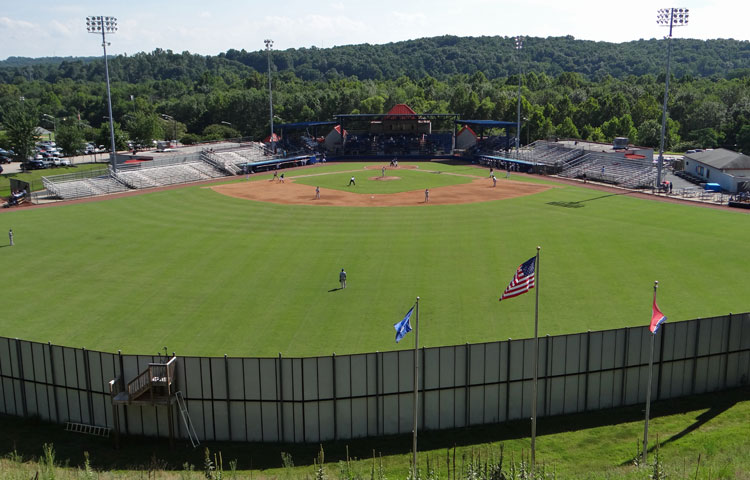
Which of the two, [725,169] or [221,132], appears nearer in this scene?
[725,169]

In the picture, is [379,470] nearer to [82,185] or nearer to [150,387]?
[150,387]

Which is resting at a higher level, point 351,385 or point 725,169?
point 725,169

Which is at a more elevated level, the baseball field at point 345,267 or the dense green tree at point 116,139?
→ the dense green tree at point 116,139

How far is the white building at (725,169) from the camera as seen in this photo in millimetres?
65750

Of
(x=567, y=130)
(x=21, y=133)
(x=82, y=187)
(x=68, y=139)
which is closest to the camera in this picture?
(x=82, y=187)

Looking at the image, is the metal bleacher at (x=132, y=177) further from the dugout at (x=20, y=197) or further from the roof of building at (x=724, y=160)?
the roof of building at (x=724, y=160)

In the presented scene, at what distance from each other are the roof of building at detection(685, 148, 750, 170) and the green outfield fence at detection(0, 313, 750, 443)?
54.4 meters

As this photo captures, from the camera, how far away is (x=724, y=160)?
226 ft

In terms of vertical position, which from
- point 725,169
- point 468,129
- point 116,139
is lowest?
point 725,169

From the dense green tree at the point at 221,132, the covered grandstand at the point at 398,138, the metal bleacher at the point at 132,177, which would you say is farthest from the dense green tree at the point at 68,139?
the covered grandstand at the point at 398,138

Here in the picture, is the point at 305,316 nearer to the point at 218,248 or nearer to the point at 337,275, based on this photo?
the point at 337,275

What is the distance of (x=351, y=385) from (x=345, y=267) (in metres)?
19.7

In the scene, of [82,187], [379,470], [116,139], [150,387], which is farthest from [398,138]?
[379,470]

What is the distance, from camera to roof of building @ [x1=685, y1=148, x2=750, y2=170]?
220 feet
